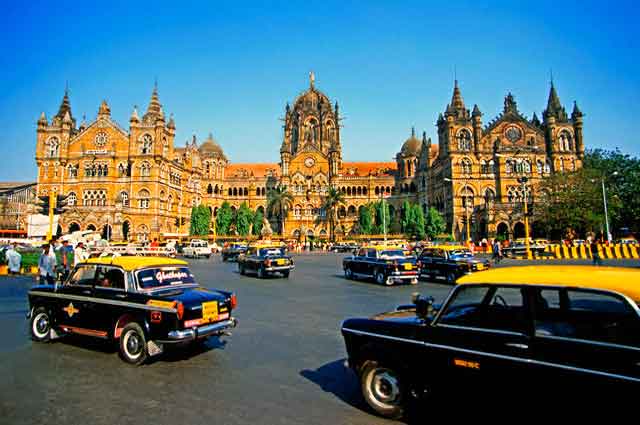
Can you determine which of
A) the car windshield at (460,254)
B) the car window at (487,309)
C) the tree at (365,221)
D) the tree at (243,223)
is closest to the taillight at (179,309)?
the car window at (487,309)

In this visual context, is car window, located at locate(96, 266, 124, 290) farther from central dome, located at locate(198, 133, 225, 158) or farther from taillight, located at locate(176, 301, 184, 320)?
central dome, located at locate(198, 133, 225, 158)

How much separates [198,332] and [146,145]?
56.3 m

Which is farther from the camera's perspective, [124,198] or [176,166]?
[176,166]

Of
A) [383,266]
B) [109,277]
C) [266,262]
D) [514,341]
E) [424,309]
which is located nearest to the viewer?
[514,341]

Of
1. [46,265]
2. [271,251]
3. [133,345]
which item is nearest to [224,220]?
[271,251]

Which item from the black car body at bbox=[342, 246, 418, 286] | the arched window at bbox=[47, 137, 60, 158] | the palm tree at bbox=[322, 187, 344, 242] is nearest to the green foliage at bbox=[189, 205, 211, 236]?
the palm tree at bbox=[322, 187, 344, 242]

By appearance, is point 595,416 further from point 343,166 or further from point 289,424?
point 343,166

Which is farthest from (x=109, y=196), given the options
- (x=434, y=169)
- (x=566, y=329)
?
(x=566, y=329)

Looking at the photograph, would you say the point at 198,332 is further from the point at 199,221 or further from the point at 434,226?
the point at 199,221

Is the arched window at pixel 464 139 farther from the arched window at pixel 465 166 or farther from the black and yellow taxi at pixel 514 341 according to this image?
the black and yellow taxi at pixel 514 341

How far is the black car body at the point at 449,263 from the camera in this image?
54.4ft

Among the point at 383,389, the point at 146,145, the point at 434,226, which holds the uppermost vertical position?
the point at 146,145

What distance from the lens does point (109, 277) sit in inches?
281

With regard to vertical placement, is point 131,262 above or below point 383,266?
above
